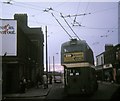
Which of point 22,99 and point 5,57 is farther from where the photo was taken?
point 5,57

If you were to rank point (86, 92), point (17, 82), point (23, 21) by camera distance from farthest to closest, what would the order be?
point (23, 21) → point (17, 82) → point (86, 92)

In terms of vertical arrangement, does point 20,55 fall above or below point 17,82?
Result: above

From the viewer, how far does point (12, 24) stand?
37.1m

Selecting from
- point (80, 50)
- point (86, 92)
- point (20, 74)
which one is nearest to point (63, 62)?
point (80, 50)

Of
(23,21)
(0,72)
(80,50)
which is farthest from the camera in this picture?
(23,21)

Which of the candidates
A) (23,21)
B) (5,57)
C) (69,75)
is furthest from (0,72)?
(23,21)

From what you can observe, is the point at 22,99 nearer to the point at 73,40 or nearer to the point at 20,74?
the point at 73,40

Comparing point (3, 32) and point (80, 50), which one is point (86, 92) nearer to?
Answer: point (80, 50)

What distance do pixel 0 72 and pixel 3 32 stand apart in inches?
167

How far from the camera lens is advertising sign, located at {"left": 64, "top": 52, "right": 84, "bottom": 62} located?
1169 inches

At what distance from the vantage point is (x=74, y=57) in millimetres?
29812

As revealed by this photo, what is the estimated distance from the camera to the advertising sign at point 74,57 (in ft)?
97.4

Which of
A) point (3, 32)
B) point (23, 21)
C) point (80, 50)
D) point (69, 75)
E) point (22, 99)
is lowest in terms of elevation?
point (22, 99)

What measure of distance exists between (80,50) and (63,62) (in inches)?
67.8
